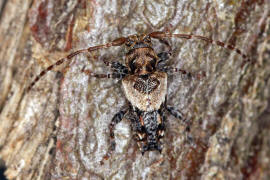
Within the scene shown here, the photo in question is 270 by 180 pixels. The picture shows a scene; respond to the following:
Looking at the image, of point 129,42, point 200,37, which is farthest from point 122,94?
point 200,37

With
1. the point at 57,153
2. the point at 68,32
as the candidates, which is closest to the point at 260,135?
the point at 57,153

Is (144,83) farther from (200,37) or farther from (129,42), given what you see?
(200,37)

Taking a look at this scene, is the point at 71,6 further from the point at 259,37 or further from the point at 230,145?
the point at 230,145

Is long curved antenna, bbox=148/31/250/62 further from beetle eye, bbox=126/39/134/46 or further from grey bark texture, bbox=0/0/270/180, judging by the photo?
beetle eye, bbox=126/39/134/46

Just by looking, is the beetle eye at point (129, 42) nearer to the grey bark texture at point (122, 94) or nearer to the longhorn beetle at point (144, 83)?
the longhorn beetle at point (144, 83)

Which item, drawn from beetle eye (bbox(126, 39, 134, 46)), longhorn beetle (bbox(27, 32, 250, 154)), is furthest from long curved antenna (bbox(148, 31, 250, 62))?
beetle eye (bbox(126, 39, 134, 46))

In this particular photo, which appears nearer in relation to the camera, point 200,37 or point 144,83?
point 200,37
